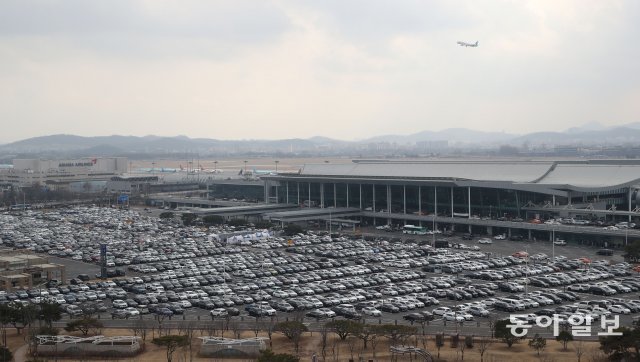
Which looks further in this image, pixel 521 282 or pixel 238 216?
pixel 238 216

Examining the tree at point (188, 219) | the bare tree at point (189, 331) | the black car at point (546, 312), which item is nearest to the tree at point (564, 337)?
the black car at point (546, 312)

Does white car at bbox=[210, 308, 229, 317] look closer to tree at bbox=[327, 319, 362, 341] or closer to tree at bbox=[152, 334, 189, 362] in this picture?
tree at bbox=[152, 334, 189, 362]

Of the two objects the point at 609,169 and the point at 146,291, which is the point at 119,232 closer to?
the point at 146,291

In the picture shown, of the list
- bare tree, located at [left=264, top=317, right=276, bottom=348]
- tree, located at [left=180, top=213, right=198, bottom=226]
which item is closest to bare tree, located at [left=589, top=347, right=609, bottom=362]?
bare tree, located at [left=264, top=317, right=276, bottom=348]

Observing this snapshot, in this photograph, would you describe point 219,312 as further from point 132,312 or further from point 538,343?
point 538,343

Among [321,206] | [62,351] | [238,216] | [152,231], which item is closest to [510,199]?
[321,206]

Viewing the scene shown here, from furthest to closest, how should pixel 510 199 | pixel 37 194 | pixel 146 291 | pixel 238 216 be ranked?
pixel 37 194 → pixel 238 216 → pixel 510 199 → pixel 146 291

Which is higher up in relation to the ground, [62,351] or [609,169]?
[609,169]
